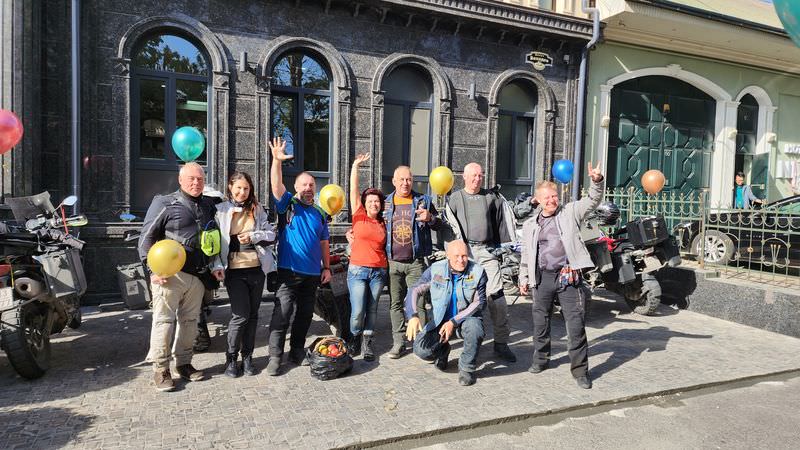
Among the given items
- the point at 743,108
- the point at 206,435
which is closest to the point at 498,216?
the point at 206,435

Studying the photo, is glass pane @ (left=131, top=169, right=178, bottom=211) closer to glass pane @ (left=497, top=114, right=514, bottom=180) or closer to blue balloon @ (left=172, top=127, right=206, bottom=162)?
blue balloon @ (left=172, top=127, right=206, bottom=162)

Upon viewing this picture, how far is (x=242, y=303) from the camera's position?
184 inches

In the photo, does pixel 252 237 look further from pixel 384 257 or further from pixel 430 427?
pixel 430 427

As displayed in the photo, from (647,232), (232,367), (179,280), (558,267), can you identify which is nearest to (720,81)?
(647,232)

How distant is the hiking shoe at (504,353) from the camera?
531 cm

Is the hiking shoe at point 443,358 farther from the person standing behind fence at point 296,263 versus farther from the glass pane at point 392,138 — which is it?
the glass pane at point 392,138

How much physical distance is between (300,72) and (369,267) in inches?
203

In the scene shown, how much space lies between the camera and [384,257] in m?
5.35

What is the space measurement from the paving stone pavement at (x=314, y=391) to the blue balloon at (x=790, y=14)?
2804mm

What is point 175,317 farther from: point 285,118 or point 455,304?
point 285,118

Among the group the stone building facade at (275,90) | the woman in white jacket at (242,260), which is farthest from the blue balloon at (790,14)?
the stone building facade at (275,90)

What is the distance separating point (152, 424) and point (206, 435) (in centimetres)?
43

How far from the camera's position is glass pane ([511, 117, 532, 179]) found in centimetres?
1131

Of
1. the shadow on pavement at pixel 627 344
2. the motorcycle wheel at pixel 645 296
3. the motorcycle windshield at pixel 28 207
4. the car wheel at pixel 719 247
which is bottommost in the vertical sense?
the shadow on pavement at pixel 627 344
